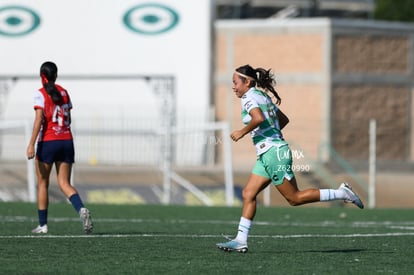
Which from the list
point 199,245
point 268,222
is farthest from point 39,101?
point 268,222

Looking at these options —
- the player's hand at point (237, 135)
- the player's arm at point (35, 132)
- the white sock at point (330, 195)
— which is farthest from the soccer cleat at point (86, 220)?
the white sock at point (330, 195)

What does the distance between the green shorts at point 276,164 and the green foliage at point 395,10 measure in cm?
6258

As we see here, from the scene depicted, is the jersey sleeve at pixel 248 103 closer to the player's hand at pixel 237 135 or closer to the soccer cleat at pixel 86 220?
the player's hand at pixel 237 135

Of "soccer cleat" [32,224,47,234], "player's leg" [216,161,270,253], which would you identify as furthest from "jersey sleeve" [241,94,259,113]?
"soccer cleat" [32,224,47,234]

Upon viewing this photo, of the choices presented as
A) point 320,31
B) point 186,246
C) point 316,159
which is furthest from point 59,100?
point 320,31

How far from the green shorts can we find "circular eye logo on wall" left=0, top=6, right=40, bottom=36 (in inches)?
1283

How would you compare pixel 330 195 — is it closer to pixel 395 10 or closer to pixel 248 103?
pixel 248 103

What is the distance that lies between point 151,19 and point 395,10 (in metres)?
34.0

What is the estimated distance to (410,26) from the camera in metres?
43.6

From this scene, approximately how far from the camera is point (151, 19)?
43562 mm

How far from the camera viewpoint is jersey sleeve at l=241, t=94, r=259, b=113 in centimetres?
1234

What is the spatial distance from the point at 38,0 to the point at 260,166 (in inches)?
1278

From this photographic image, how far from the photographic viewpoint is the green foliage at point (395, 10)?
7381cm

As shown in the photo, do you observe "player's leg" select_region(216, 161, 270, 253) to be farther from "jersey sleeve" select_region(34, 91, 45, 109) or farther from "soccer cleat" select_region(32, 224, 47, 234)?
"jersey sleeve" select_region(34, 91, 45, 109)
